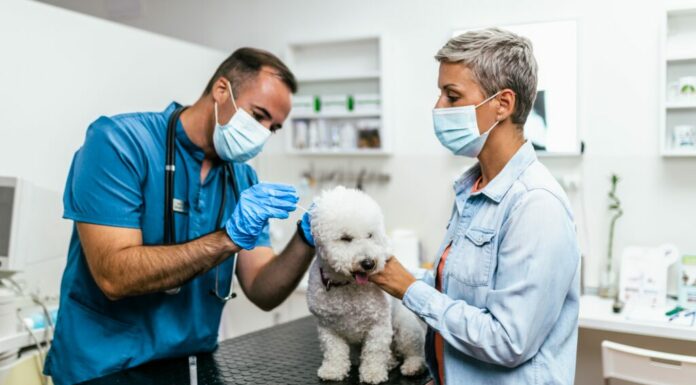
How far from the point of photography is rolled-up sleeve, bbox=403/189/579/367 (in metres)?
1.19

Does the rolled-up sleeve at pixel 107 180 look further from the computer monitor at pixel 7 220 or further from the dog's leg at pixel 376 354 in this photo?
the dog's leg at pixel 376 354

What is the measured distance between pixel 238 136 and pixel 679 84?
2228 mm

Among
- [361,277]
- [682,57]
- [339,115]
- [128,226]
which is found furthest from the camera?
[339,115]

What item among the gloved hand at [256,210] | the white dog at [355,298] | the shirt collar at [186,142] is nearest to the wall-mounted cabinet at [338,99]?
the shirt collar at [186,142]

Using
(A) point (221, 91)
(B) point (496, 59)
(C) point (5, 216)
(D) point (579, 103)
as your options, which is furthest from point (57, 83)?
(D) point (579, 103)

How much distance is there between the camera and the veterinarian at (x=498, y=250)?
3.93ft

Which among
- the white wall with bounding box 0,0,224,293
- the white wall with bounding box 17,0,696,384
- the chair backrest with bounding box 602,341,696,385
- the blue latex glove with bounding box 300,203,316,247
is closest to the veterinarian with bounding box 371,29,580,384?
the blue latex glove with bounding box 300,203,316,247

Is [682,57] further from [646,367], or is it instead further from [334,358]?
[334,358]

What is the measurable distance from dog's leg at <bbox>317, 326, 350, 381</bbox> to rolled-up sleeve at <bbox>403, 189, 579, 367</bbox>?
37 centimetres

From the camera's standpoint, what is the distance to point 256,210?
1586 mm

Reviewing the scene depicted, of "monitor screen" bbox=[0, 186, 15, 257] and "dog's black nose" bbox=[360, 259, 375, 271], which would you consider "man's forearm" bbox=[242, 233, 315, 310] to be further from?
"monitor screen" bbox=[0, 186, 15, 257]

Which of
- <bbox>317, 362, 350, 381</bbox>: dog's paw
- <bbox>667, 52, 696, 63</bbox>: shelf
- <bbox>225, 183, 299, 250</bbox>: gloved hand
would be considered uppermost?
<bbox>667, 52, 696, 63</bbox>: shelf

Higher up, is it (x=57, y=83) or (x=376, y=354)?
(x=57, y=83)

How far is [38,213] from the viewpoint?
2.60 meters
